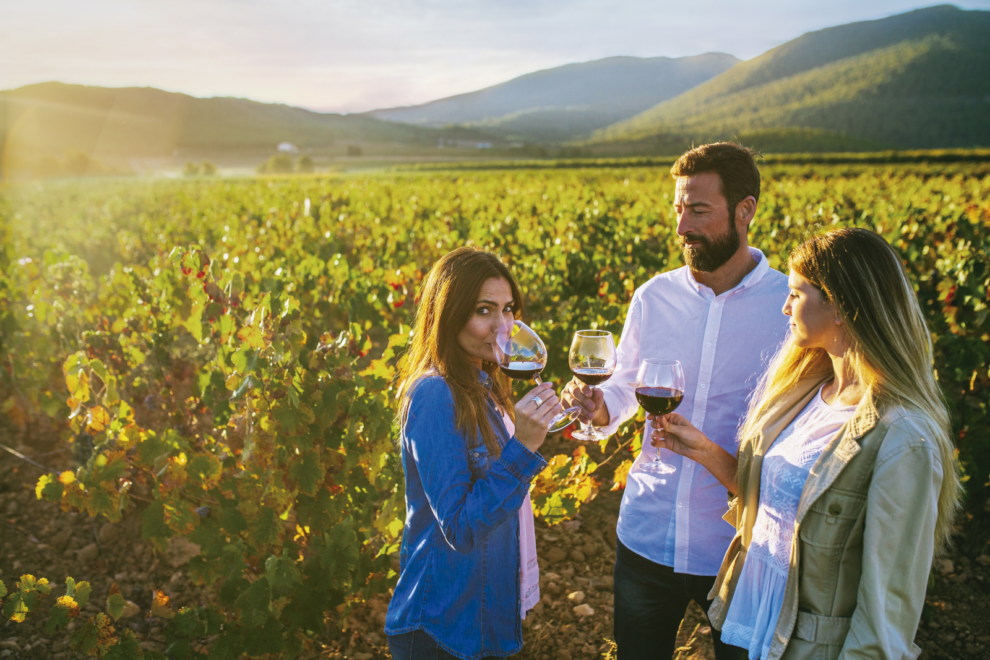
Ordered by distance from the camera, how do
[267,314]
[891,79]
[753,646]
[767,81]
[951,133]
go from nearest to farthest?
1. [753,646]
2. [267,314]
3. [951,133]
4. [891,79]
5. [767,81]

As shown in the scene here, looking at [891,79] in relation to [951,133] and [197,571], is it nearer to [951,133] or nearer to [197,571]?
[951,133]

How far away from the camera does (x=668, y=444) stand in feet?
5.98

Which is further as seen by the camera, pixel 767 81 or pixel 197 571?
pixel 767 81

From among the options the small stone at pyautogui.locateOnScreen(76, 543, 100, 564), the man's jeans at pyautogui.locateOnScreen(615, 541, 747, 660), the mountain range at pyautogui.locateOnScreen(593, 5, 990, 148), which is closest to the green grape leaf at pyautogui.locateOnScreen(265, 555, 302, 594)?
the man's jeans at pyautogui.locateOnScreen(615, 541, 747, 660)

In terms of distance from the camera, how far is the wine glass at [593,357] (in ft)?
6.07

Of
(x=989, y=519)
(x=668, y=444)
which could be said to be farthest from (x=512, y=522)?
(x=989, y=519)

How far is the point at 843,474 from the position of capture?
1421mm

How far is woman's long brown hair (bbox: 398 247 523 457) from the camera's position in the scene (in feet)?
5.31

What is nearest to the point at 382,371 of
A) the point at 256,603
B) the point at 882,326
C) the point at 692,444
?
the point at 256,603

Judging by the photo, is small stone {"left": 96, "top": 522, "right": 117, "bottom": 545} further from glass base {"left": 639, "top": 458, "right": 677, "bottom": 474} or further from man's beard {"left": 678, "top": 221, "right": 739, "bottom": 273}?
man's beard {"left": 678, "top": 221, "right": 739, "bottom": 273}

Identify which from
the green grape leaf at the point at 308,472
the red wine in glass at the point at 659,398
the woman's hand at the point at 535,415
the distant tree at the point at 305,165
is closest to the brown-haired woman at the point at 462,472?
the woman's hand at the point at 535,415

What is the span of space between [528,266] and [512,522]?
4.59 metres

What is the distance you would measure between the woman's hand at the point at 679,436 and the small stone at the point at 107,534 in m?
3.66

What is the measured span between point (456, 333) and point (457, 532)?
21.4 inches
